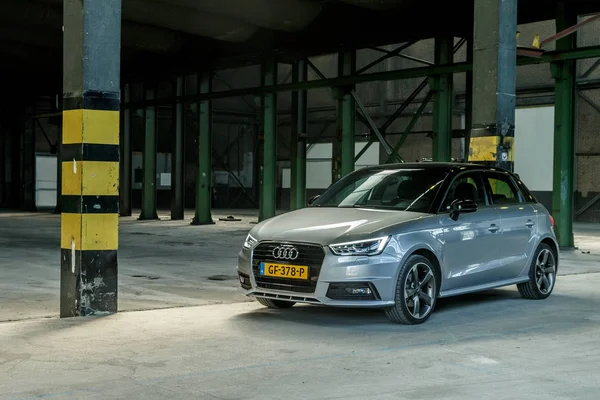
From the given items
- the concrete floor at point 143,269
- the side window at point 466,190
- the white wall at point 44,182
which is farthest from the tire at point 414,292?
the white wall at point 44,182

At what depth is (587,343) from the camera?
671 cm

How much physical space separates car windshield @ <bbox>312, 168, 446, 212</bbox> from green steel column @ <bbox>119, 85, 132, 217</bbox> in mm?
20602

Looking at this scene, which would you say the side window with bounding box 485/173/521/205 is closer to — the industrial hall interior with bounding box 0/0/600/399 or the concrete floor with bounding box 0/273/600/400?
the industrial hall interior with bounding box 0/0/600/399

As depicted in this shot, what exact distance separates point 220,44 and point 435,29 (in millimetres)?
7186

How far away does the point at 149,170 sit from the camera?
2723 centimetres

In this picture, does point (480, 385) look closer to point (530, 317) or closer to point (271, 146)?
point (530, 317)

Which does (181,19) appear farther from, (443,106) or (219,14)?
(443,106)

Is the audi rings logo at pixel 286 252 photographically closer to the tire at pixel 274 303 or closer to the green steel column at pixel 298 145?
the tire at pixel 274 303

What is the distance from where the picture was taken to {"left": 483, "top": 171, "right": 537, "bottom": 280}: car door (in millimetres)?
8711

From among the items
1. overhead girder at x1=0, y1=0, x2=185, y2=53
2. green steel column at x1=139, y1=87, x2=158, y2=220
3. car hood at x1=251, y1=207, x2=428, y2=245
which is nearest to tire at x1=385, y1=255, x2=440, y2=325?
car hood at x1=251, y1=207, x2=428, y2=245

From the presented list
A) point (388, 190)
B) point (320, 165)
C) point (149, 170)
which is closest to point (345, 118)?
point (149, 170)

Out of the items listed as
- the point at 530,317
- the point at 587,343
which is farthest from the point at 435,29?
the point at 587,343

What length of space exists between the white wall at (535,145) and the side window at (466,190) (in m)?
23.3

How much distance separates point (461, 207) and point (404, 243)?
1020 mm
